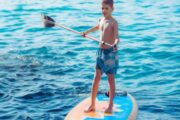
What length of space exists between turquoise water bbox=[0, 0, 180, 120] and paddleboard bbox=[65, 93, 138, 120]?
617 millimetres

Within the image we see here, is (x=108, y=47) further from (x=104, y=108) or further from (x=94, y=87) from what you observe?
(x=104, y=108)

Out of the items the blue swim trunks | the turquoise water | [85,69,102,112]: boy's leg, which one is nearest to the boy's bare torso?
the blue swim trunks

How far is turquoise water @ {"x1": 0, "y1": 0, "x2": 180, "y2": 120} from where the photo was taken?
8.90 meters

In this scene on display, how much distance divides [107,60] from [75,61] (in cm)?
524

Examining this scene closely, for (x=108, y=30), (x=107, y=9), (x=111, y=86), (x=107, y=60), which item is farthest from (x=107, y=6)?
(x=111, y=86)

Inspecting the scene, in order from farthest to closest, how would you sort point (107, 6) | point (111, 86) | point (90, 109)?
point (90, 109) → point (111, 86) → point (107, 6)

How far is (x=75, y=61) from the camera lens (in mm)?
12164

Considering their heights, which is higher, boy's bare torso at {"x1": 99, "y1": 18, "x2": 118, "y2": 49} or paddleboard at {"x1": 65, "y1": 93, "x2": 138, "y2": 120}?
boy's bare torso at {"x1": 99, "y1": 18, "x2": 118, "y2": 49}

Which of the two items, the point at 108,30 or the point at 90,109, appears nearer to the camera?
the point at 108,30

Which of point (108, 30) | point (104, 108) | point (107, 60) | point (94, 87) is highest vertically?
point (108, 30)

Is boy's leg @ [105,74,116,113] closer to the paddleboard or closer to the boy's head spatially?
the paddleboard

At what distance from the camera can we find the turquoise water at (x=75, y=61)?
8902 mm

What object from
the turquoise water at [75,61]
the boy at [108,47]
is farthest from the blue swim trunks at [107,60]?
the turquoise water at [75,61]

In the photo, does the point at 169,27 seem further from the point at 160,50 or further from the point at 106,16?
the point at 106,16
